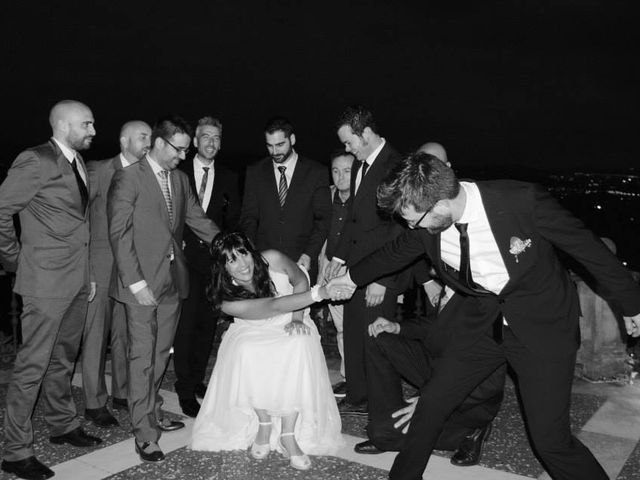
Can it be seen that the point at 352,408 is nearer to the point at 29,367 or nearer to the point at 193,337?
the point at 193,337

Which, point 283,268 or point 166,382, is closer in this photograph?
point 283,268

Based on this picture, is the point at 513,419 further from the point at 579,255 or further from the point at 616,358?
the point at 579,255

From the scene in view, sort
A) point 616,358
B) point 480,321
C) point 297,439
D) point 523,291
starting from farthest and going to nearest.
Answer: point 616,358
point 297,439
point 480,321
point 523,291

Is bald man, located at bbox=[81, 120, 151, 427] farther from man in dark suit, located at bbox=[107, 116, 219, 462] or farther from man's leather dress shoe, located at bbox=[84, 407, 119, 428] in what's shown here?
man in dark suit, located at bbox=[107, 116, 219, 462]

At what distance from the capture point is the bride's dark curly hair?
159 inches

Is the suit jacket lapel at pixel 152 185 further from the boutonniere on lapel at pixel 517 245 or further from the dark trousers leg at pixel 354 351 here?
the boutonniere on lapel at pixel 517 245

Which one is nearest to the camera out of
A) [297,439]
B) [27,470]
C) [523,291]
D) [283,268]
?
[523,291]

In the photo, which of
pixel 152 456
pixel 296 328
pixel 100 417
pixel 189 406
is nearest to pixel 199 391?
pixel 189 406

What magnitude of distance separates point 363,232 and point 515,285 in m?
1.73

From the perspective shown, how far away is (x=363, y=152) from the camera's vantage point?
4500mm

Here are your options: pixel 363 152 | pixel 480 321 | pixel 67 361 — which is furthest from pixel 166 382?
pixel 480 321

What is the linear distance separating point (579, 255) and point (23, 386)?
329 cm

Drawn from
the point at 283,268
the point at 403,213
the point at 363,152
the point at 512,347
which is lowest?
the point at 512,347

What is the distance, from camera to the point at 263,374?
3828mm
